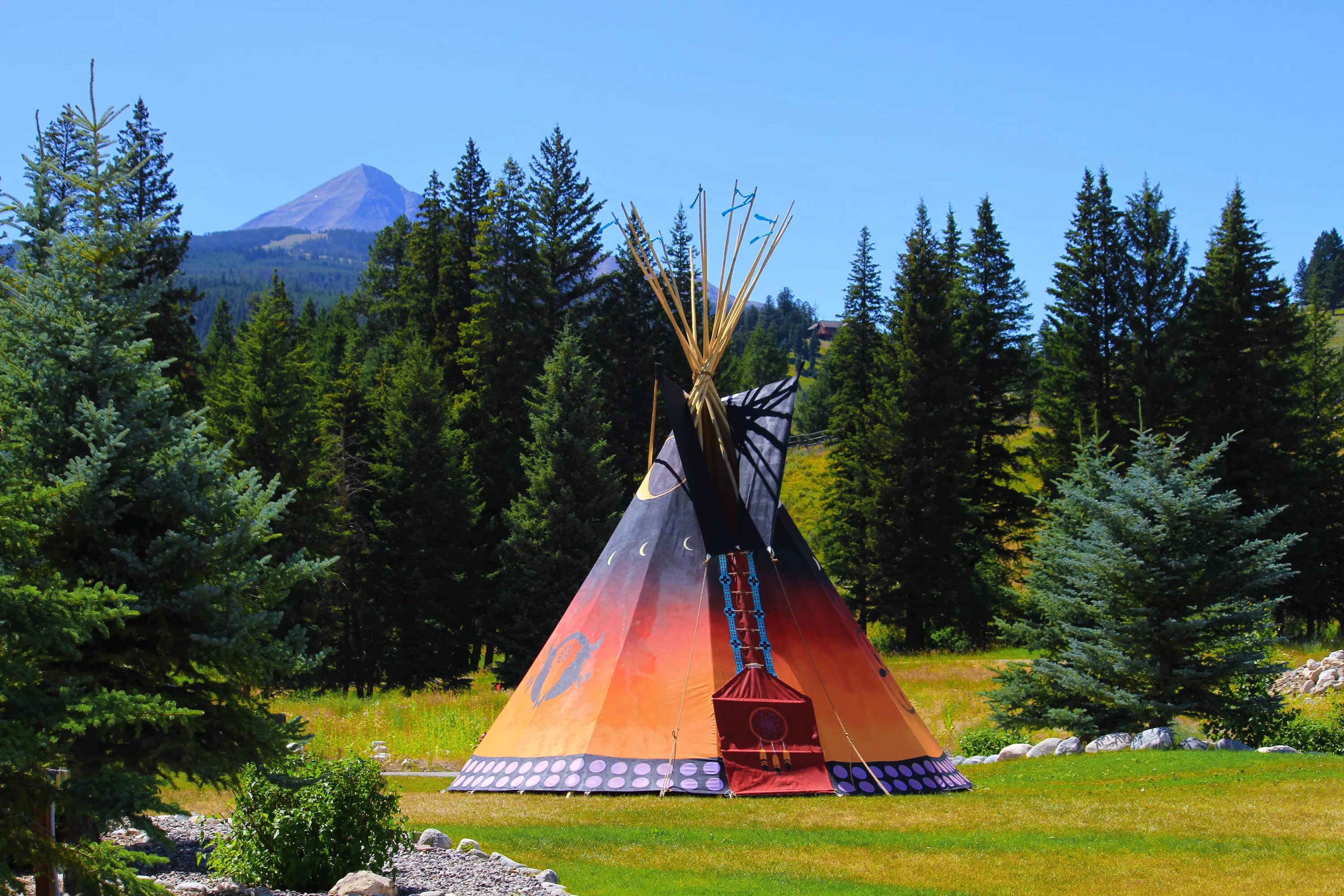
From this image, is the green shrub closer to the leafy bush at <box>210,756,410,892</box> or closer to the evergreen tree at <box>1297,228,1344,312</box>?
the leafy bush at <box>210,756,410,892</box>

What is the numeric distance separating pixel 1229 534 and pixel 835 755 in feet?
26.9

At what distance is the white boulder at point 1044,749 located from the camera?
16328 mm

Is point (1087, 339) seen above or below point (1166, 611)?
above

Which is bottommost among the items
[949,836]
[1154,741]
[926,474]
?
[1154,741]

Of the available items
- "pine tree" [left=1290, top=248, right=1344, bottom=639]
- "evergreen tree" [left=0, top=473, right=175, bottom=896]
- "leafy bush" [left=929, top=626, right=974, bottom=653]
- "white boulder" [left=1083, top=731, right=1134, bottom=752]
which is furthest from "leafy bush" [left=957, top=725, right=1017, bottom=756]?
"pine tree" [left=1290, top=248, right=1344, bottom=639]

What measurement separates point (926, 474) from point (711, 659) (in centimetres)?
2320

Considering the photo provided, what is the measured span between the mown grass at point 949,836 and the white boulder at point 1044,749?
9.45ft

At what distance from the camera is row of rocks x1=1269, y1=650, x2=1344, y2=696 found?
21109 millimetres

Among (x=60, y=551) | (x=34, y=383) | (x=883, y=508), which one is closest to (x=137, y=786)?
(x=60, y=551)

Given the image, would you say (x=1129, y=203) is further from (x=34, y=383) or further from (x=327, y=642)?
(x=34, y=383)

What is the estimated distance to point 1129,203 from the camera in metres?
38.2

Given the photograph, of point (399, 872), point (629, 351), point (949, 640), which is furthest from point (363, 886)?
point (629, 351)

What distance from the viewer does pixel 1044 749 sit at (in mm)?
16484

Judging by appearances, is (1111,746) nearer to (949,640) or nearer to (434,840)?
(434,840)
